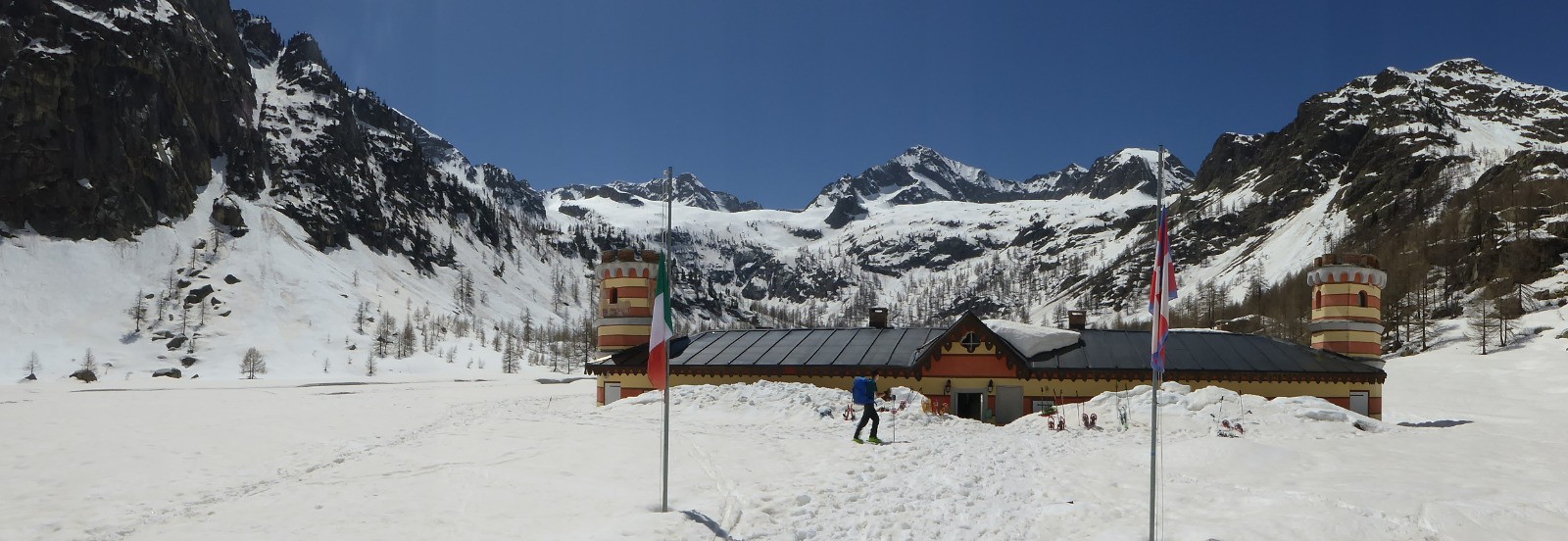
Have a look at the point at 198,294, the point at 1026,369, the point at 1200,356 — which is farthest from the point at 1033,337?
the point at 198,294

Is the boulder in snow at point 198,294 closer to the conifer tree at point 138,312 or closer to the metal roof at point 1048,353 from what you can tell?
the conifer tree at point 138,312

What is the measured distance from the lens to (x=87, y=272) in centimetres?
12825

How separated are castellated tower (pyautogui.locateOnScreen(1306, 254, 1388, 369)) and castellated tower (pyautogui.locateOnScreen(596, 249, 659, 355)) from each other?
2738cm

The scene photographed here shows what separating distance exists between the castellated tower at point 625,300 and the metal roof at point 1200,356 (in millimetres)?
16240

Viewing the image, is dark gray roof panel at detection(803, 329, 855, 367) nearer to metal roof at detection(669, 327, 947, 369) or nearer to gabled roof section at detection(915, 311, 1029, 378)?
metal roof at detection(669, 327, 947, 369)

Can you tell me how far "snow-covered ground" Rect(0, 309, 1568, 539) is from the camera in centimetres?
1198

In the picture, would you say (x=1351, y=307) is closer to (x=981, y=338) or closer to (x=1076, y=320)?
(x=1076, y=320)

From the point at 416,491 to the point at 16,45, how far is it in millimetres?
175192

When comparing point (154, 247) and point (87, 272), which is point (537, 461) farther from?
point (154, 247)

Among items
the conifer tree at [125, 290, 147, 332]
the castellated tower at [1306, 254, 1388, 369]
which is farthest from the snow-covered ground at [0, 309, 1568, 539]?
the conifer tree at [125, 290, 147, 332]

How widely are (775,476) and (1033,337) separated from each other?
18669mm

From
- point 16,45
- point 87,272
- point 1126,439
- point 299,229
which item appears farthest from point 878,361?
point 299,229

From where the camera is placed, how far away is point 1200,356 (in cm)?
3119

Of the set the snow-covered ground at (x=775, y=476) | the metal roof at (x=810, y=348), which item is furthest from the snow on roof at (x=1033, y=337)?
the snow-covered ground at (x=775, y=476)
